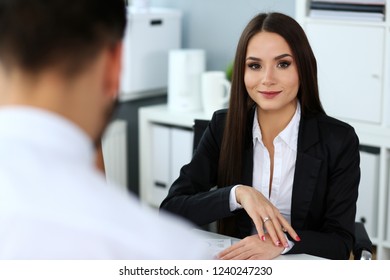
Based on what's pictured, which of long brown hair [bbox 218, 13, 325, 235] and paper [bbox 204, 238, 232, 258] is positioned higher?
long brown hair [bbox 218, 13, 325, 235]

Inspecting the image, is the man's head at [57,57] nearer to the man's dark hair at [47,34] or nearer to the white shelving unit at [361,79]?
the man's dark hair at [47,34]

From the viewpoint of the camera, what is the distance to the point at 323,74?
290 centimetres

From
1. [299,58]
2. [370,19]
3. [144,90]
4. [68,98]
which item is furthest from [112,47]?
[144,90]

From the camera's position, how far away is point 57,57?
0.63m

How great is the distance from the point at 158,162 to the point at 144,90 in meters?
0.37

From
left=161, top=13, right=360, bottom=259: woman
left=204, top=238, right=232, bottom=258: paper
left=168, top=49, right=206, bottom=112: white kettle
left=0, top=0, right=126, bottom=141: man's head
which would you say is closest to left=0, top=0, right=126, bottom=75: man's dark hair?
left=0, top=0, right=126, bottom=141: man's head

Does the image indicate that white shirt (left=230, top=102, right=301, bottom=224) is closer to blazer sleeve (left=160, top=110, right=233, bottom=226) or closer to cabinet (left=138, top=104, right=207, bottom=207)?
blazer sleeve (left=160, top=110, right=233, bottom=226)

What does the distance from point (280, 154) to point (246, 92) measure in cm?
19

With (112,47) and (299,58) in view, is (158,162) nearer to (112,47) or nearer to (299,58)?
(299,58)

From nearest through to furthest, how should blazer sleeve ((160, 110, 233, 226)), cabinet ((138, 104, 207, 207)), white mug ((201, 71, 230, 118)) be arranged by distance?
blazer sleeve ((160, 110, 233, 226))
white mug ((201, 71, 230, 118))
cabinet ((138, 104, 207, 207))

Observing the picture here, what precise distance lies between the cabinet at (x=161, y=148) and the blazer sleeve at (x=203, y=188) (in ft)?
4.54

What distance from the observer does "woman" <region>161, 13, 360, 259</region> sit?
70.4 inches

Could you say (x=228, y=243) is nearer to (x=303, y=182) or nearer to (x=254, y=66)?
(x=303, y=182)
